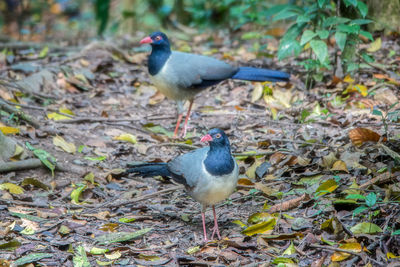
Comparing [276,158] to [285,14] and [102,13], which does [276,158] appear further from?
[102,13]

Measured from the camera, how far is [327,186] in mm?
4262

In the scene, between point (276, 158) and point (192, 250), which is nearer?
point (192, 250)

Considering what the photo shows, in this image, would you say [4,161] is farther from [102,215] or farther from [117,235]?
[117,235]

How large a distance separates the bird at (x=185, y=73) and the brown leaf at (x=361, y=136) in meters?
1.76

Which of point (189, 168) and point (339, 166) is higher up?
point (189, 168)

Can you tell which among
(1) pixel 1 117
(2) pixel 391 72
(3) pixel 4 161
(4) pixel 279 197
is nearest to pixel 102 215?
(3) pixel 4 161

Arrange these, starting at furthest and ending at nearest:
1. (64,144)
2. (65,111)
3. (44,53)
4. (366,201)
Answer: (44,53)
(65,111)
(64,144)
(366,201)

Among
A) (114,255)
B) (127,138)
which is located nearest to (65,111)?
(127,138)

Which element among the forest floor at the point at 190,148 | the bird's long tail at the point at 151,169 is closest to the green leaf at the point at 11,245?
the forest floor at the point at 190,148

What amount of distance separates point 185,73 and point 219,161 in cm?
265

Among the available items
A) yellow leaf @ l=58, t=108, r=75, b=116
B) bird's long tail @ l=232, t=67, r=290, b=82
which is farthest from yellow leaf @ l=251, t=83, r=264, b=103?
yellow leaf @ l=58, t=108, r=75, b=116

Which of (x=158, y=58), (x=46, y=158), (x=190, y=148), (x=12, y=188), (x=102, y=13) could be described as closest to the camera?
(x=12, y=188)

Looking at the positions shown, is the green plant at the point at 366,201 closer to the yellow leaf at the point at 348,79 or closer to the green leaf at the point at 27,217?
the green leaf at the point at 27,217

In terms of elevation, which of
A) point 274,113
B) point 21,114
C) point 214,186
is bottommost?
point 274,113
